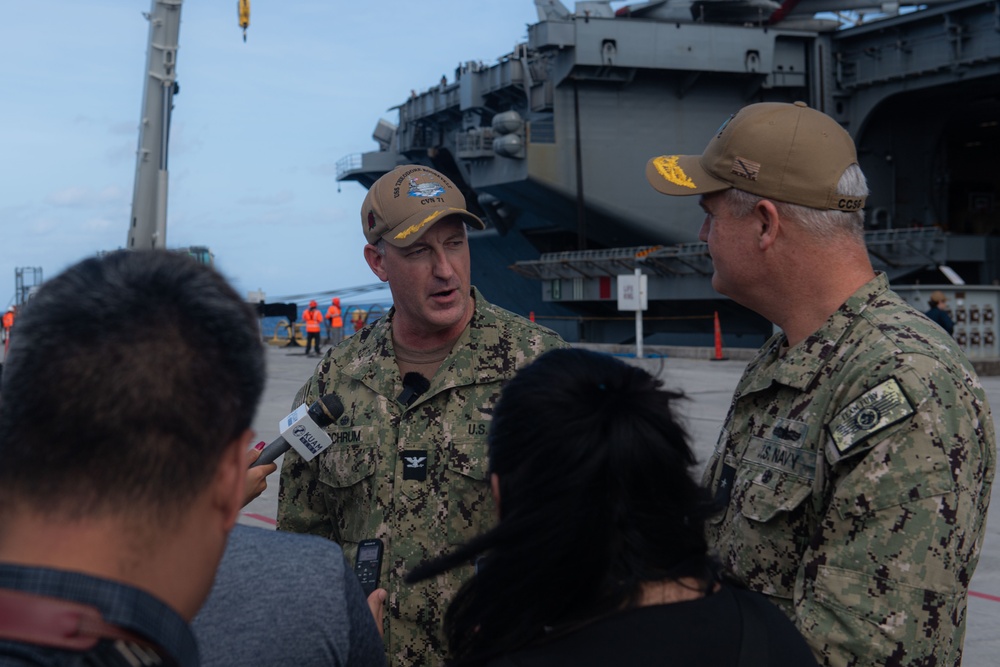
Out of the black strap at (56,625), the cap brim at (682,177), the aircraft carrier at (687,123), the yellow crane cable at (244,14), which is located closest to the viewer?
the black strap at (56,625)

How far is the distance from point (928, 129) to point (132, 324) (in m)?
28.8

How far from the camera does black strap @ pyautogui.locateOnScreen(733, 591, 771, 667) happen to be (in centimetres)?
131

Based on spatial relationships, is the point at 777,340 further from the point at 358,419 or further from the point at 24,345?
the point at 24,345

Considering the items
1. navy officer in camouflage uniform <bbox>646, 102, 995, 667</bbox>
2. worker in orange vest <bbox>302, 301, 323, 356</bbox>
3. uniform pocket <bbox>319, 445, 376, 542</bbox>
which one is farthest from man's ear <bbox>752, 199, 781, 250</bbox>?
worker in orange vest <bbox>302, 301, 323, 356</bbox>

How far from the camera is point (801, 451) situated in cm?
198

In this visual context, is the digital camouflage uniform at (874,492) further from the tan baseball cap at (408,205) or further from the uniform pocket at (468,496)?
the tan baseball cap at (408,205)

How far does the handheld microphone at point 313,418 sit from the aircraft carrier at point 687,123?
70.4 ft

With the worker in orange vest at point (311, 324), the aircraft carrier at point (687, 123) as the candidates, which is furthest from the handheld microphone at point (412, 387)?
the worker in orange vest at point (311, 324)

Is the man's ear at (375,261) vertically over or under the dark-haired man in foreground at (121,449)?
over

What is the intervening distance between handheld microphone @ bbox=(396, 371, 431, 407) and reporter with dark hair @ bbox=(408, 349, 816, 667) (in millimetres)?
1429

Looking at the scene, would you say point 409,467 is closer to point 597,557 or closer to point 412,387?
point 412,387

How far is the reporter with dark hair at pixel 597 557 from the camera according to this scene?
1.31m

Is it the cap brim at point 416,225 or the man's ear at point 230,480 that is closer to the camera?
the man's ear at point 230,480

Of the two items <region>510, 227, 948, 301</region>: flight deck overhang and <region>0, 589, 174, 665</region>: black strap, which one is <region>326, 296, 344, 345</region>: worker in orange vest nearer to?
<region>510, 227, 948, 301</region>: flight deck overhang
